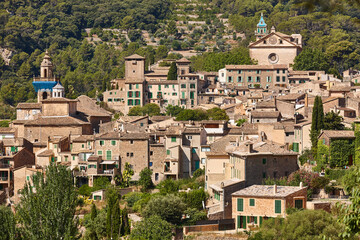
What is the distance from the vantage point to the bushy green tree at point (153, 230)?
32.2 metres

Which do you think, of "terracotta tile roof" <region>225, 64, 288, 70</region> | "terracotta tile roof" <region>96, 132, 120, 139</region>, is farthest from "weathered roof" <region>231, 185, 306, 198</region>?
"terracotta tile roof" <region>225, 64, 288, 70</region>

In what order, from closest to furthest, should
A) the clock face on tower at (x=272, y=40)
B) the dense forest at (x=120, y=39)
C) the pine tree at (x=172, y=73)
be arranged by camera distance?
the pine tree at (x=172, y=73), the clock face on tower at (x=272, y=40), the dense forest at (x=120, y=39)

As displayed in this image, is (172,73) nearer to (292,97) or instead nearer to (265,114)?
(292,97)

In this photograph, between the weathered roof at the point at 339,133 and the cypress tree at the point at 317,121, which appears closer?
the weathered roof at the point at 339,133

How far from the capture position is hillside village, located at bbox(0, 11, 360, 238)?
3506 cm

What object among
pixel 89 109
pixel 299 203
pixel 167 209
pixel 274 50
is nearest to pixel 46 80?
pixel 89 109

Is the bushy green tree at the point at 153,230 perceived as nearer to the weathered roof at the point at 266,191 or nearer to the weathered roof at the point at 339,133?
the weathered roof at the point at 266,191

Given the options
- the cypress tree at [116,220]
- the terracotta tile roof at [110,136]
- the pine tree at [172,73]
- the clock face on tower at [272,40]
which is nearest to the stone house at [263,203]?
the cypress tree at [116,220]

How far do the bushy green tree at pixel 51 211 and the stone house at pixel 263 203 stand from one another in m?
6.95

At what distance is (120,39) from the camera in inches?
4911

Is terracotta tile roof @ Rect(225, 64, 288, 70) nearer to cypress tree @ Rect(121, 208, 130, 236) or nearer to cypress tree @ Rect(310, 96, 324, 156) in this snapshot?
cypress tree @ Rect(310, 96, 324, 156)

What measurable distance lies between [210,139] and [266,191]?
14.3 metres

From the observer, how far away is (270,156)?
36562 mm

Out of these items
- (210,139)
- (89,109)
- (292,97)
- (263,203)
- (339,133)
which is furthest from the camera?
(89,109)
